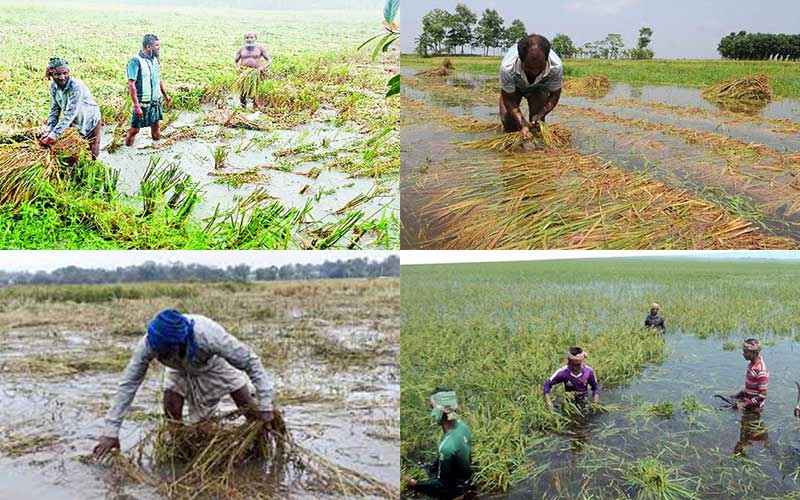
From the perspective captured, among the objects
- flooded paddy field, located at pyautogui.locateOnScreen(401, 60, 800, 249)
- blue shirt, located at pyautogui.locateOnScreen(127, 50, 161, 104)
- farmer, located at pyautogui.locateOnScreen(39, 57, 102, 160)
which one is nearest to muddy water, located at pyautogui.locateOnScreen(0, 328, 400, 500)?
flooded paddy field, located at pyautogui.locateOnScreen(401, 60, 800, 249)

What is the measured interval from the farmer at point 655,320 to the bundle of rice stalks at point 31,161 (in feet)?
11.8

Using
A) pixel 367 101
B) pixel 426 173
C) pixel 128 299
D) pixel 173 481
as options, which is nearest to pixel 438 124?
pixel 367 101

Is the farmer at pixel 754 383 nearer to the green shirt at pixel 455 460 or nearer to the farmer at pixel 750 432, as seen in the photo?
the farmer at pixel 750 432

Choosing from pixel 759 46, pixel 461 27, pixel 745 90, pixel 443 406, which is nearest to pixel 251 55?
pixel 461 27

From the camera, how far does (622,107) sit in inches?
227

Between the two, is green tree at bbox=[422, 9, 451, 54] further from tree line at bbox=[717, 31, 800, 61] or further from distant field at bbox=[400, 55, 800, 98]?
tree line at bbox=[717, 31, 800, 61]

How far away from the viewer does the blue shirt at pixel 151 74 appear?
398 cm

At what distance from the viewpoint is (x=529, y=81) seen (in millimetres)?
4141

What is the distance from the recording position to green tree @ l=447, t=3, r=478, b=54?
4301 mm

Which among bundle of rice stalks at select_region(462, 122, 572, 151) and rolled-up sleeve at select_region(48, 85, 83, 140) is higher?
rolled-up sleeve at select_region(48, 85, 83, 140)

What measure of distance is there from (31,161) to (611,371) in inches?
142

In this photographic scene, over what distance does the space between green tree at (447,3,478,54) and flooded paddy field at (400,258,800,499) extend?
5.65ft

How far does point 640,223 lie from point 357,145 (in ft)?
5.96

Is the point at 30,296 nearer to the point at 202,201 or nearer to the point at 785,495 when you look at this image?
the point at 202,201
